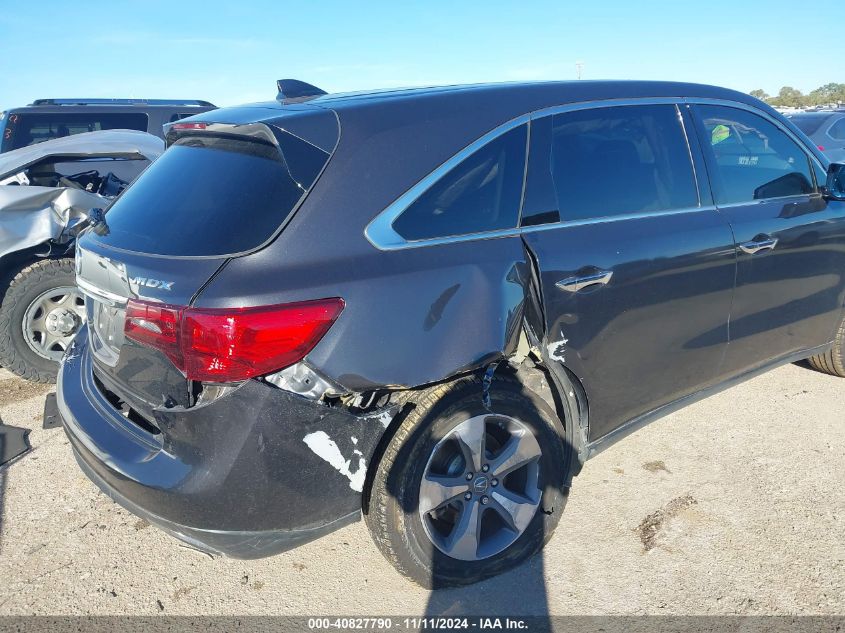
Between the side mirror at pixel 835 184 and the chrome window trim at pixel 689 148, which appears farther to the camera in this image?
the side mirror at pixel 835 184

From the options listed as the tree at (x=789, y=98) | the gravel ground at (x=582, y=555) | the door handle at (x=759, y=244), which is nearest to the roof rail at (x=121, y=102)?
the gravel ground at (x=582, y=555)

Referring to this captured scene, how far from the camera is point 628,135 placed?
9.66ft

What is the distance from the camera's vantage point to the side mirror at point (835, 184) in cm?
364

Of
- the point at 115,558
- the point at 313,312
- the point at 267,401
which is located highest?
the point at 313,312

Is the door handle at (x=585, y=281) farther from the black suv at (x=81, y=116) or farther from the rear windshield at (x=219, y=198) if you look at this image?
the black suv at (x=81, y=116)

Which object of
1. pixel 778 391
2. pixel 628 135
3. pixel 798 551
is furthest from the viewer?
pixel 778 391

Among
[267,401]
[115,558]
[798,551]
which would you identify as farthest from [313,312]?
[798,551]

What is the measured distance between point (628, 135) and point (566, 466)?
4.89 feet

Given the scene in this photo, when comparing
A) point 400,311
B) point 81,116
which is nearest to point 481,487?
point 400,311

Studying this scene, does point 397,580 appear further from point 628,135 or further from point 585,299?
point 628,135

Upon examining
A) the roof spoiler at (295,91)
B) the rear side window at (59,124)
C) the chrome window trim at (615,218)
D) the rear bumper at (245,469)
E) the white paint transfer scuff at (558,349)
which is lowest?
the rear bumper at (245,469)

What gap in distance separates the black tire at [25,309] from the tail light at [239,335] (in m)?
2.94

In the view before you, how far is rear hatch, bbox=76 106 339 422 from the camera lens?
2.06 metres

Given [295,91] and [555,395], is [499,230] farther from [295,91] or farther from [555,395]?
[295,91]
